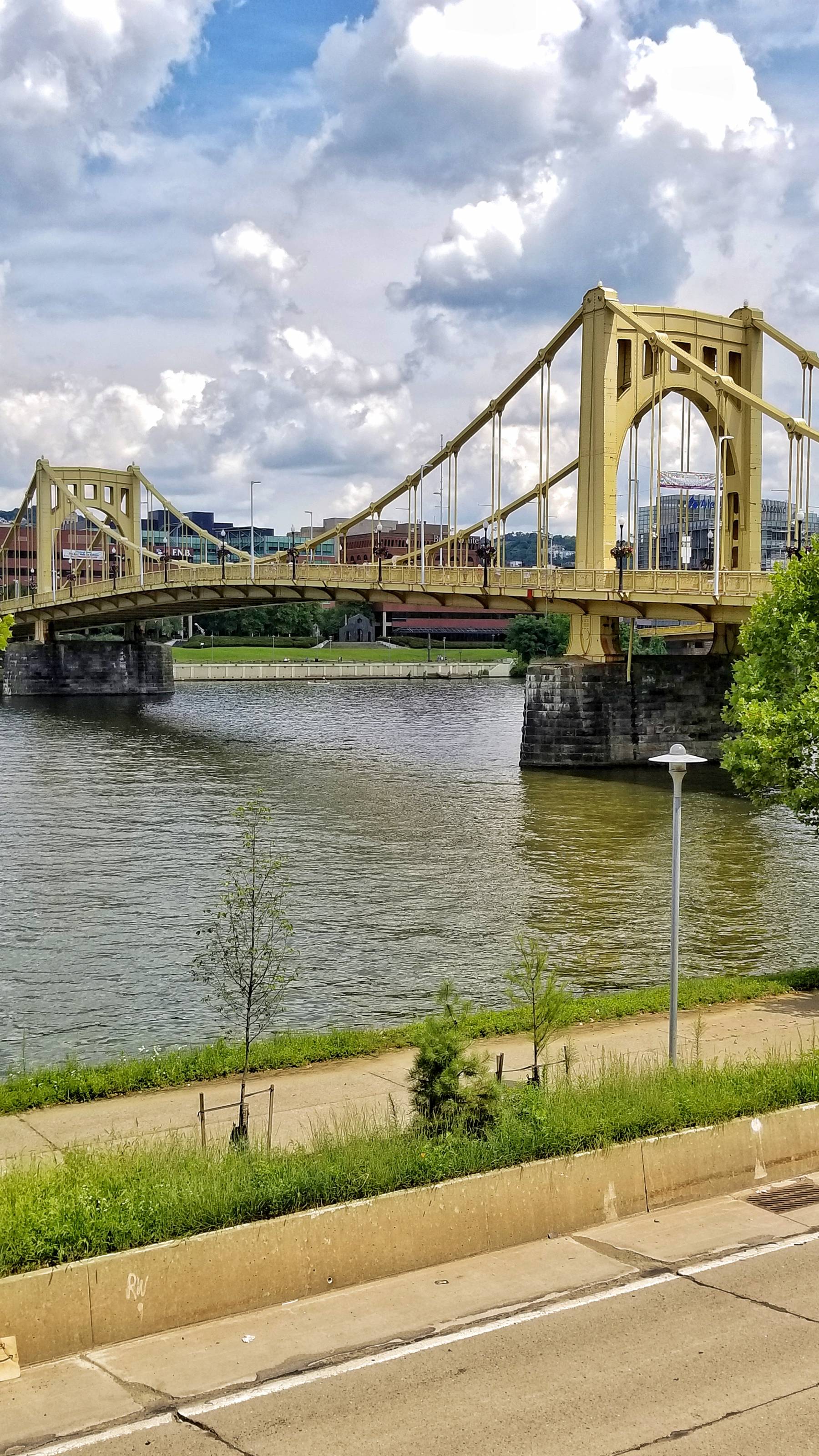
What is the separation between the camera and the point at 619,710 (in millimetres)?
52562

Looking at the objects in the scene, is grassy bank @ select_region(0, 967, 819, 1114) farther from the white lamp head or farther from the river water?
the white lamp head

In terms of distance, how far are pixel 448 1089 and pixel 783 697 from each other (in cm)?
1521

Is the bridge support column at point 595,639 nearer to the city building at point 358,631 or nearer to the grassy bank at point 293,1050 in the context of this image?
the grassy bank at point 293,1050

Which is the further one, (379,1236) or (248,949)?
(248,949)

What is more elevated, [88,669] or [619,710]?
[88,669]

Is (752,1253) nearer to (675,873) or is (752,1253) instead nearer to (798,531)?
(675,873)

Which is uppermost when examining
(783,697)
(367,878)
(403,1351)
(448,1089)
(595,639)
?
(595,639)

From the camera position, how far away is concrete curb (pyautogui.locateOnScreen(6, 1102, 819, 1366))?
8445 mm

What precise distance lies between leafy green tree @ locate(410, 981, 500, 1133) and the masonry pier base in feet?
272

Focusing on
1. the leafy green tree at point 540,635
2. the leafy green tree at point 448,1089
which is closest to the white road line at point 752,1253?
the leafy green tree at point 448,1089

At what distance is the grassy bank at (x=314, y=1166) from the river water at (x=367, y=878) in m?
7.94

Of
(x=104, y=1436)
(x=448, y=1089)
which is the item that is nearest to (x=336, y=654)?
(x=448, y=1089)

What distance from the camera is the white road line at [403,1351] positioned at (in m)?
7.37

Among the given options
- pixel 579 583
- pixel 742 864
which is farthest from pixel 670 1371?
pixel 579 583
